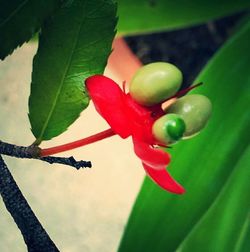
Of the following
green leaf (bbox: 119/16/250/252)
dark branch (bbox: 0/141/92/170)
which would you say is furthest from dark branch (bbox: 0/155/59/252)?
green leaf (bbox: 119/16/250/252)

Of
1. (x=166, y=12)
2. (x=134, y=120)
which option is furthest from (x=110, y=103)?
(x=166, y=12)

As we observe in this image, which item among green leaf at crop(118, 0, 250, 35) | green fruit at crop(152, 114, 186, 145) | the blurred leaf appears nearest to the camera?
green fruit at crop(152, 114, 186, 145)

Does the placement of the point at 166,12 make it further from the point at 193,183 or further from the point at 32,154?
the point at 32,154

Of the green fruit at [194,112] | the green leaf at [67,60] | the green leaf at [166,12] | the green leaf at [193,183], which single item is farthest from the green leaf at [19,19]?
the green leaf at [166,12]

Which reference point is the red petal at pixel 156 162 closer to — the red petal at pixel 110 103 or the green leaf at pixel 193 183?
the red petal at pixel 110 103

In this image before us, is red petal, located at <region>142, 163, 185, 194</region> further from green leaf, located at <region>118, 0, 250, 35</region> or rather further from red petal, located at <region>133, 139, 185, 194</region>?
green leaf, located at <region>118, 0, 250, 35</region>

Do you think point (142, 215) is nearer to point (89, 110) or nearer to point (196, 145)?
point (196, 145)
